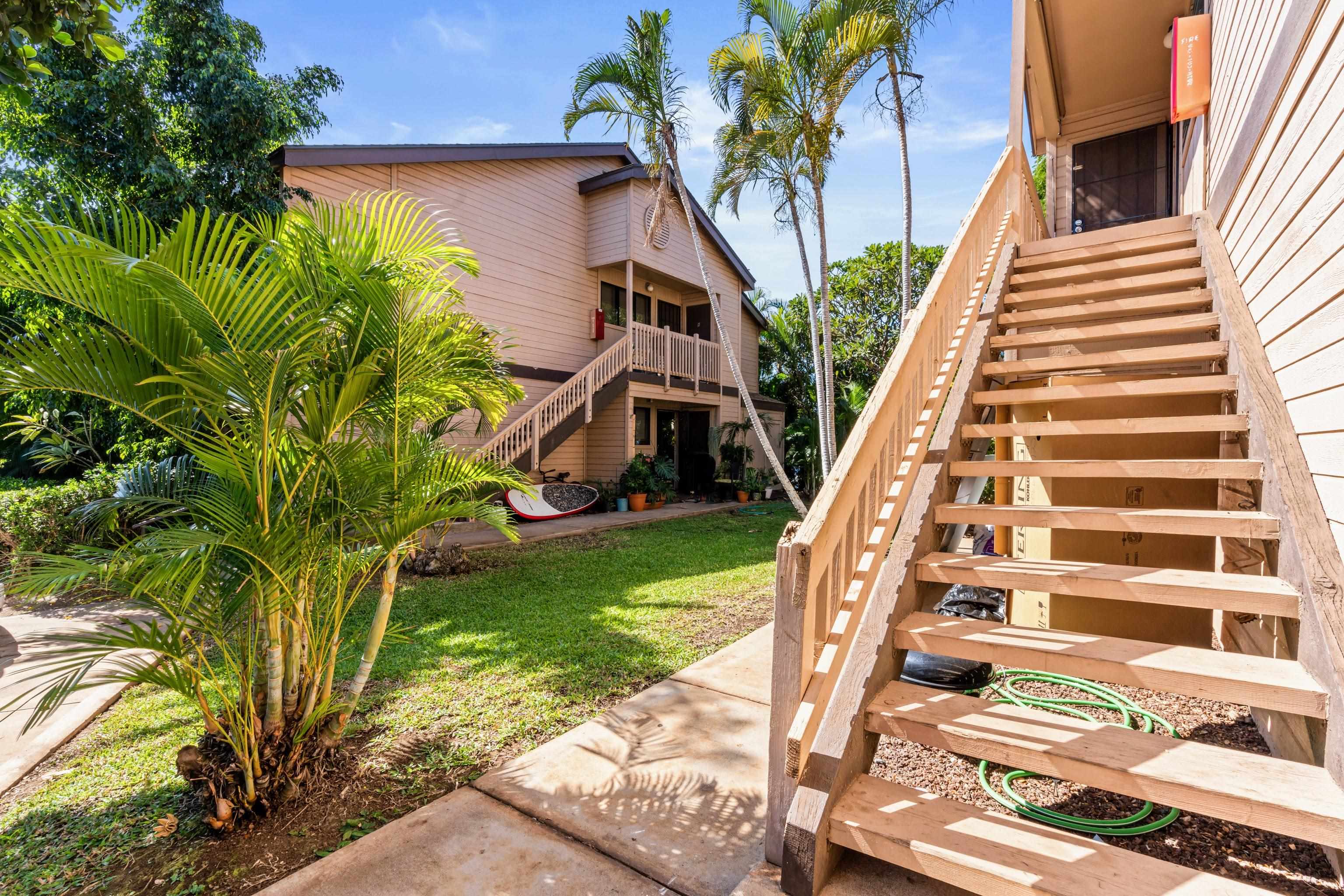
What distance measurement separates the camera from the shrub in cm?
588

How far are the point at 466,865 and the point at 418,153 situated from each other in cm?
1009

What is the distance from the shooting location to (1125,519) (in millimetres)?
2512

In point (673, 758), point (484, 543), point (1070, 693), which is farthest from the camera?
point (484, 543)

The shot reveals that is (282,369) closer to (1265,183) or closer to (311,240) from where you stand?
(311,240)

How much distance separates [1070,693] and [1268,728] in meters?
0.77

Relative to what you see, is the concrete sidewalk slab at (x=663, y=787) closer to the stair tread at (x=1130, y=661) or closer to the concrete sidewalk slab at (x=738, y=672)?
the concrete sidewalk slab at (x=738, y=672)

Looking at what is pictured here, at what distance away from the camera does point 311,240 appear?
2496 mm

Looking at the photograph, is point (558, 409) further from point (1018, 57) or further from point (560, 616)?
point (1018, 57)

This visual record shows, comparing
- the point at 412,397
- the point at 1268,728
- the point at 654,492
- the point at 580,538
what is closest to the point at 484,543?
the point at 580,538

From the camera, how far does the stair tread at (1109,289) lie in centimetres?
396

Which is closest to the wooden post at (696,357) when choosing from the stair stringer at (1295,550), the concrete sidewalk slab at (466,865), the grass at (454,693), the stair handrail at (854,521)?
the grass at (454,693)

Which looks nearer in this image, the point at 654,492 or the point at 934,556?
the point at 934,556

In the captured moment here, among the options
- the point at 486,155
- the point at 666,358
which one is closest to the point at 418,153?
the point at 486,155

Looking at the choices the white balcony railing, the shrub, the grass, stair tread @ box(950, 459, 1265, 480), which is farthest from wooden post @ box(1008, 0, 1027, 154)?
the shrub
